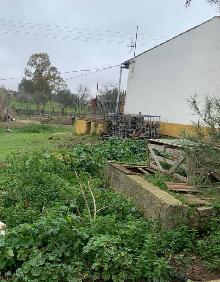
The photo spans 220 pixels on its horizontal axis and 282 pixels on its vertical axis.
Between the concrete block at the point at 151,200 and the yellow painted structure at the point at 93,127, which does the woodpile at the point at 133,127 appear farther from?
the concrete block at the point at 151,200

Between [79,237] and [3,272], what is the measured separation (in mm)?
943

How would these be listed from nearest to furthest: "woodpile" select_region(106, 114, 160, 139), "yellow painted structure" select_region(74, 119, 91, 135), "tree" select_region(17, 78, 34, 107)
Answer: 1. "woodpile" select_region(106, 114, 160, 139)
2. "yellow painted structure" select_region(74, 119, 91, 135)
3. "tree" select_region(17, 78, 34, 107)

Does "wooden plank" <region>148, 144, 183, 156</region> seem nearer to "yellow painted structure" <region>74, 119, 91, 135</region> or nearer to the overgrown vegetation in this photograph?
the overgrown vegetation

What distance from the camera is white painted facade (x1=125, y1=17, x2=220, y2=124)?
53.1 feet

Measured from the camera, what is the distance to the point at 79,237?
508cm

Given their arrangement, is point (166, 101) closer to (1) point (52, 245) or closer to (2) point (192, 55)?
(2) point (192, 55)

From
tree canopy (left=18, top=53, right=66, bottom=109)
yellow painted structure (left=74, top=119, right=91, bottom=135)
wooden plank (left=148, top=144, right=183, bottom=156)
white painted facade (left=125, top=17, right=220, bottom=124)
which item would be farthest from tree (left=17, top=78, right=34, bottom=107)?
wooden plank (left=148, top=144, right=183, bottom=156)

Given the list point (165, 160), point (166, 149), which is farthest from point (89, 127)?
point (166, 149)

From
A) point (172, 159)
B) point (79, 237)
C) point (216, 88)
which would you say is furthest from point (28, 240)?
point (216, 88)

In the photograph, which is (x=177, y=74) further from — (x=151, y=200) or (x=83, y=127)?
(x=151, y=200)

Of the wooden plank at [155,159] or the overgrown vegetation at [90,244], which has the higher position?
the wooden plank at [155,159]

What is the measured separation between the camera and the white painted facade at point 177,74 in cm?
1617

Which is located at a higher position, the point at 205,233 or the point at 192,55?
the point at 192,55

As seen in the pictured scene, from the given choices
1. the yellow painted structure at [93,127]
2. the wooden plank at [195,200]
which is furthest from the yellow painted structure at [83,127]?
the wooden plank at [195,200]
